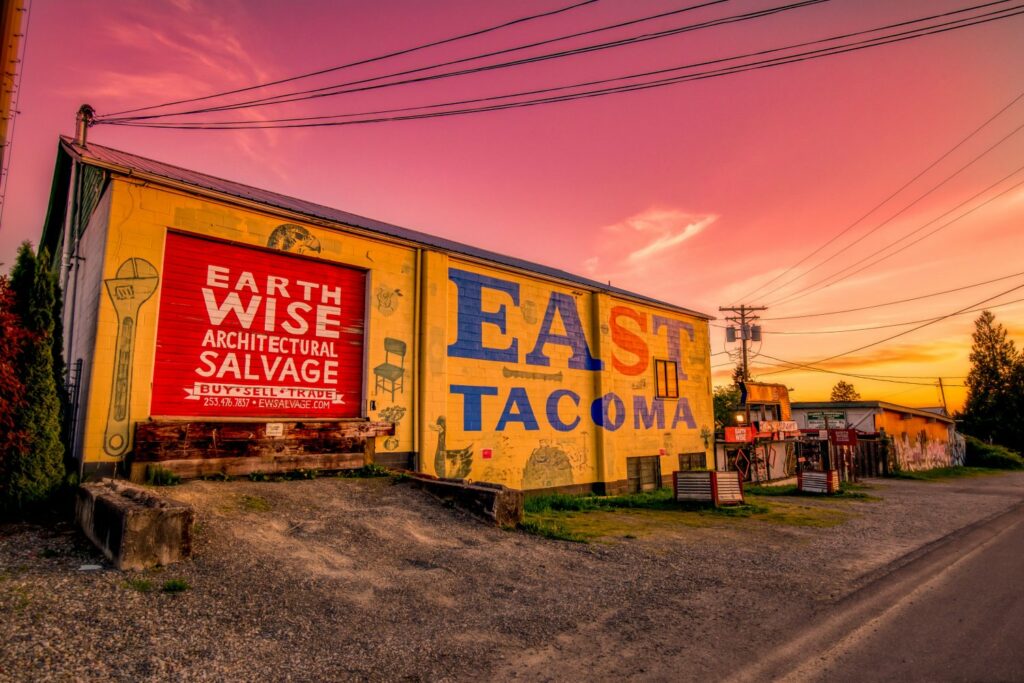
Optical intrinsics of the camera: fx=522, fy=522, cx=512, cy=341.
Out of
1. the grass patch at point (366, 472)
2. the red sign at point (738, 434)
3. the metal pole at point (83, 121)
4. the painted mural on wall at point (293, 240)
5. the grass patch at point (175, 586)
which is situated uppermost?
the metal pole at point (83, 121)

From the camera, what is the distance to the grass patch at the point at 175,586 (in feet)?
17.9

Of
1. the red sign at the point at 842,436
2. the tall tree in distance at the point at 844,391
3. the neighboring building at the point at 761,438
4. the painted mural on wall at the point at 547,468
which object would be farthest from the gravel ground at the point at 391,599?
the tall tree in distance at the point at 844,391

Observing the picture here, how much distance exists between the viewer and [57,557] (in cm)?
610

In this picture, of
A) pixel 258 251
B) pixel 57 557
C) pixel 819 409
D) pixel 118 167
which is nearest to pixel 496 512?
pixel 57 557

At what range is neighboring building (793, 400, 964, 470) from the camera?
34.1 m

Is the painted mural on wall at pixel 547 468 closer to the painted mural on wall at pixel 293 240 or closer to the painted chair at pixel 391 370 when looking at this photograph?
the painted chair at pixel 391 370

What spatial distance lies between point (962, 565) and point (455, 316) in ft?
38.7

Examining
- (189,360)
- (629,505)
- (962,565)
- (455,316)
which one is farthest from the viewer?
(629,505)

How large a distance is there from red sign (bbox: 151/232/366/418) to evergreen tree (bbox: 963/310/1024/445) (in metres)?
74.9

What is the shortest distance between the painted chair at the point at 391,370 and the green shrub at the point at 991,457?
175 ft

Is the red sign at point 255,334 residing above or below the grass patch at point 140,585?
above

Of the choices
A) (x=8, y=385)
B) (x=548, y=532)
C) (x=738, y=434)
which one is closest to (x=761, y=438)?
(x=738, y=434)

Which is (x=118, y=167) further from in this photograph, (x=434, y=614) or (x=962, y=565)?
(x=962, y=565)

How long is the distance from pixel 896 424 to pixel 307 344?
3973 centimetres
